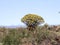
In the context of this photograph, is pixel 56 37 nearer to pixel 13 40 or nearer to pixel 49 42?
pixel 49 42

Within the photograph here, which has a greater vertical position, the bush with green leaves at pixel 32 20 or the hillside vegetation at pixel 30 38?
the bush with green leaves at pixel 32 20

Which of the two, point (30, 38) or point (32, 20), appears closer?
point (30, 38)

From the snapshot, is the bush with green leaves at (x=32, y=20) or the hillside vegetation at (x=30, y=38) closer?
the hillside vegetation at (x=30, y=38)

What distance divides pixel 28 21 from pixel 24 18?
0.55 meters

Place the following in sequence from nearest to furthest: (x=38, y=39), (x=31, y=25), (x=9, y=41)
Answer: (x=9, y=41)
(x=38, y=39)
(x=31, y=25)

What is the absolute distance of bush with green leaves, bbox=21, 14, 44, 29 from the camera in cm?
2695

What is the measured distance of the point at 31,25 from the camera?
27.1 m

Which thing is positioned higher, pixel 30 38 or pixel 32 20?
pixel 32 20

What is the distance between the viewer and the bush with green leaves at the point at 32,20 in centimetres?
2695

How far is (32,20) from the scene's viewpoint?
88.8 ft

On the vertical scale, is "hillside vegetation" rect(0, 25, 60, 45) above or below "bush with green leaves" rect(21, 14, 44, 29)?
below

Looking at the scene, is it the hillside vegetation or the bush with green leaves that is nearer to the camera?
the hillside vegetation

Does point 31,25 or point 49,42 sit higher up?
point 31,25

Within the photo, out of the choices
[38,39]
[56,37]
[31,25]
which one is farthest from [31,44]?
[31,25]
